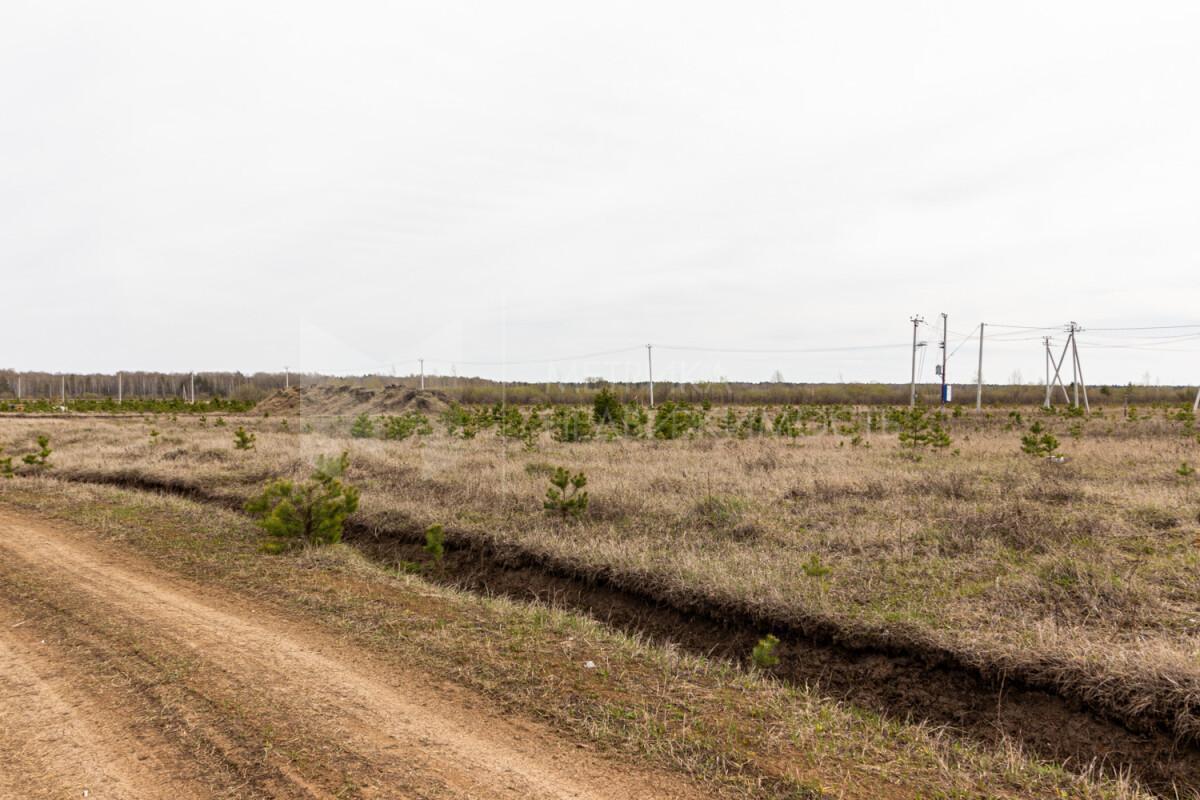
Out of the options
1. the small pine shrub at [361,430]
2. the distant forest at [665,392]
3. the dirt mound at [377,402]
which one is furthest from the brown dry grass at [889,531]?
the distant forest at [665,392]

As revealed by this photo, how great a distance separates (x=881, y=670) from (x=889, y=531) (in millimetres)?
3628

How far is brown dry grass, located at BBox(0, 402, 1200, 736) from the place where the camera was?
573 centimetres

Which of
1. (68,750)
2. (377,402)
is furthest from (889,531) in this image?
(377,402)

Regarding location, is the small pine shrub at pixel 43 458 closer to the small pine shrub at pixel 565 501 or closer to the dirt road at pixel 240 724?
the dirt road at pixel 240 724

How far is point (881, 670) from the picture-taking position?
5965 mm

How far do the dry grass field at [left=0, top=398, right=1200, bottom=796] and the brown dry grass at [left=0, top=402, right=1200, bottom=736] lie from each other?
3 centimetres

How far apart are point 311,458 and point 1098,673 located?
16.3m

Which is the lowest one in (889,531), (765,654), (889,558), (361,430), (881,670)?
(881,670)

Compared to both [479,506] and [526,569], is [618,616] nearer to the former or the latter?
[526,569]

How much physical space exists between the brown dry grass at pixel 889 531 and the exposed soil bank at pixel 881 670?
0.35 ft

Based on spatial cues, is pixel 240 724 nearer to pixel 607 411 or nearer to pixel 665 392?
pixel 607 411

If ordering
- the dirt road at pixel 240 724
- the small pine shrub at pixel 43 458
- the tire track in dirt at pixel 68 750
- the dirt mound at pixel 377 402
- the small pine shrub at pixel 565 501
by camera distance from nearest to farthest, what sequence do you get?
the tire track in dirt at pixel 68 750 < the dirt road at pixel 240 724 < the small pine shrub at pixel 565 501 < the small pine shrub at pixel 43 458 < the dirt mound at pixel 377 402

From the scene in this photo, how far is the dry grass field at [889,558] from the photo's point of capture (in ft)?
16.9

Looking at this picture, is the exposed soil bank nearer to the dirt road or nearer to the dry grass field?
the dry grass field
